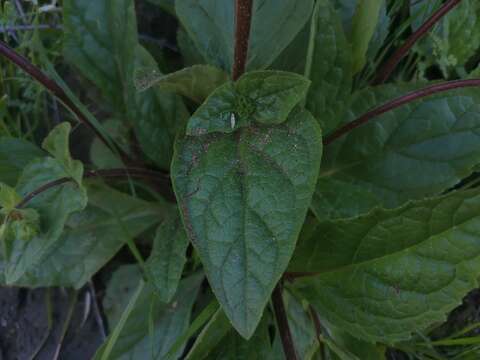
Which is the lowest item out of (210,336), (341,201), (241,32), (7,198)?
(210,336)

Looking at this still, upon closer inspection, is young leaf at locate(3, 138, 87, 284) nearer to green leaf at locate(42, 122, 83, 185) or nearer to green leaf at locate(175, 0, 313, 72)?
green leaf at locate(42, 122, 83, 185)

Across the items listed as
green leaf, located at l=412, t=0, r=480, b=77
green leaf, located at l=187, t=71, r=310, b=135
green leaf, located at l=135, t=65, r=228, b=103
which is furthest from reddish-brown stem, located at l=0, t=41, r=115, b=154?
green leaf, located at l=412, t=0, r=480, b=77

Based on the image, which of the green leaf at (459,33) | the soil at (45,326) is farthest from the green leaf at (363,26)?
the soil at (45,326)

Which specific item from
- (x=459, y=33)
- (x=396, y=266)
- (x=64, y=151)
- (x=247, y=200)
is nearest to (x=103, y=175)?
(x=64, y=151)

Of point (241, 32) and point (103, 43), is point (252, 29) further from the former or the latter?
point (103, 43)

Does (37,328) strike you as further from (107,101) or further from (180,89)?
(180,89)

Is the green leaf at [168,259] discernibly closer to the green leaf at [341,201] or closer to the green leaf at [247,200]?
the green leaf at [247,200]
